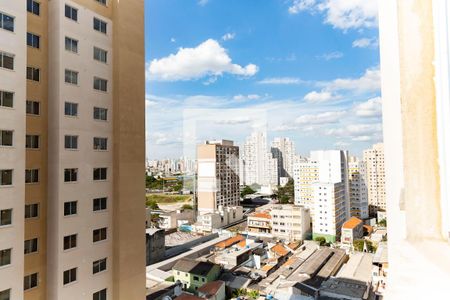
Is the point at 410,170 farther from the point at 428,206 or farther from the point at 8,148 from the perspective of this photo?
the point at 8,148

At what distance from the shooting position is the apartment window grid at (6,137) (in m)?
1.06

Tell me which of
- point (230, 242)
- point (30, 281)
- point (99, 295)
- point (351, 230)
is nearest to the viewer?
point (30, 281)

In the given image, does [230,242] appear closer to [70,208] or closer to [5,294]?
[70,208]

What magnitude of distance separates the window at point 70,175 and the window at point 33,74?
0.42 metres

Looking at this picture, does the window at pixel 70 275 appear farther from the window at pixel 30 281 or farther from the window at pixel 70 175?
the window at pixel 70 175

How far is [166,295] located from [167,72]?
3979mm

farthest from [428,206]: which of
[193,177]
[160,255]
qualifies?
[193,177]

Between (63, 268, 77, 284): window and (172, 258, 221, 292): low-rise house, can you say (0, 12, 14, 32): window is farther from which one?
(172, 258, 221, 292): low-rise house

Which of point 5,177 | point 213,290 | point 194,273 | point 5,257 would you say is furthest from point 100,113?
point 194,273

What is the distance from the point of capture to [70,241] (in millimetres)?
1275

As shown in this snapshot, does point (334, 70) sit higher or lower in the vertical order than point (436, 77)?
higher

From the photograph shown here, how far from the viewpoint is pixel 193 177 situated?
561cm

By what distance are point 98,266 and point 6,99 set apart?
866 millimetres

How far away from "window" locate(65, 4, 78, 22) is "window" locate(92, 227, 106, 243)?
3.34 feet
